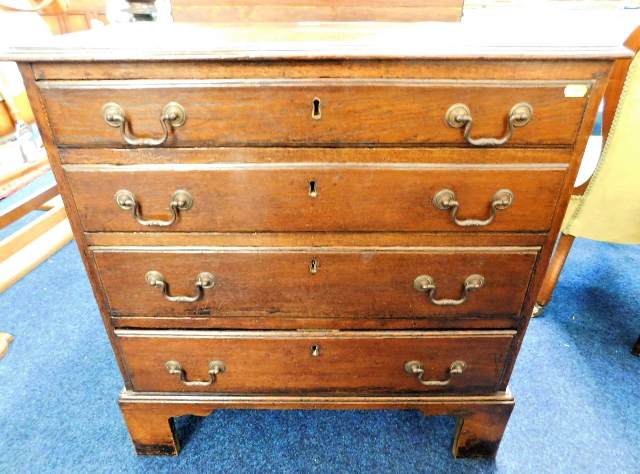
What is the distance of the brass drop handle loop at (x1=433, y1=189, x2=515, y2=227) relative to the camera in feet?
2.99

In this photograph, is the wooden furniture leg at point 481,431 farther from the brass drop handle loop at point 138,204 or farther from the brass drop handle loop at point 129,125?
the brass drop handle loop at point 129,125

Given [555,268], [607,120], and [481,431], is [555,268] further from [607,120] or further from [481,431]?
[481,431]

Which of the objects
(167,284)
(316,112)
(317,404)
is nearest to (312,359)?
(317,404)

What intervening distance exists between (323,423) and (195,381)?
47cm

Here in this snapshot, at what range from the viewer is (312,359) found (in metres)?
1.15

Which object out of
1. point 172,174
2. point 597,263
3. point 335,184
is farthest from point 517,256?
point 597,263

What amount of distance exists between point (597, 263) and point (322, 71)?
79.3 inches

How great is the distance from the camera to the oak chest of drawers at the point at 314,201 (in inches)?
31.6

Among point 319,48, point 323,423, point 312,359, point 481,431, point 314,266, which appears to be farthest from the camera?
point 323,423

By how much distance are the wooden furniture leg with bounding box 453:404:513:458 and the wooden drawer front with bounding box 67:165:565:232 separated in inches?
22.3

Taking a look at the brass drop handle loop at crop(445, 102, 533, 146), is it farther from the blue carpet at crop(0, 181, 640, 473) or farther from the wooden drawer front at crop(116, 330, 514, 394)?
the blue carpet at crop(0, 181, 640, 473)

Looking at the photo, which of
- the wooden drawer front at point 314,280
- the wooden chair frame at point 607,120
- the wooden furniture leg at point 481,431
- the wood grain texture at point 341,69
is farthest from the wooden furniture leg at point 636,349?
the wood grain texture at point 341,69

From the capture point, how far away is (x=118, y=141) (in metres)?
0.86

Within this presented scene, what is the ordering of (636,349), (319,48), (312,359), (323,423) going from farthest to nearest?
1. (636,349)
2. (323,423)
3. (312,359)
4. (319,48)
